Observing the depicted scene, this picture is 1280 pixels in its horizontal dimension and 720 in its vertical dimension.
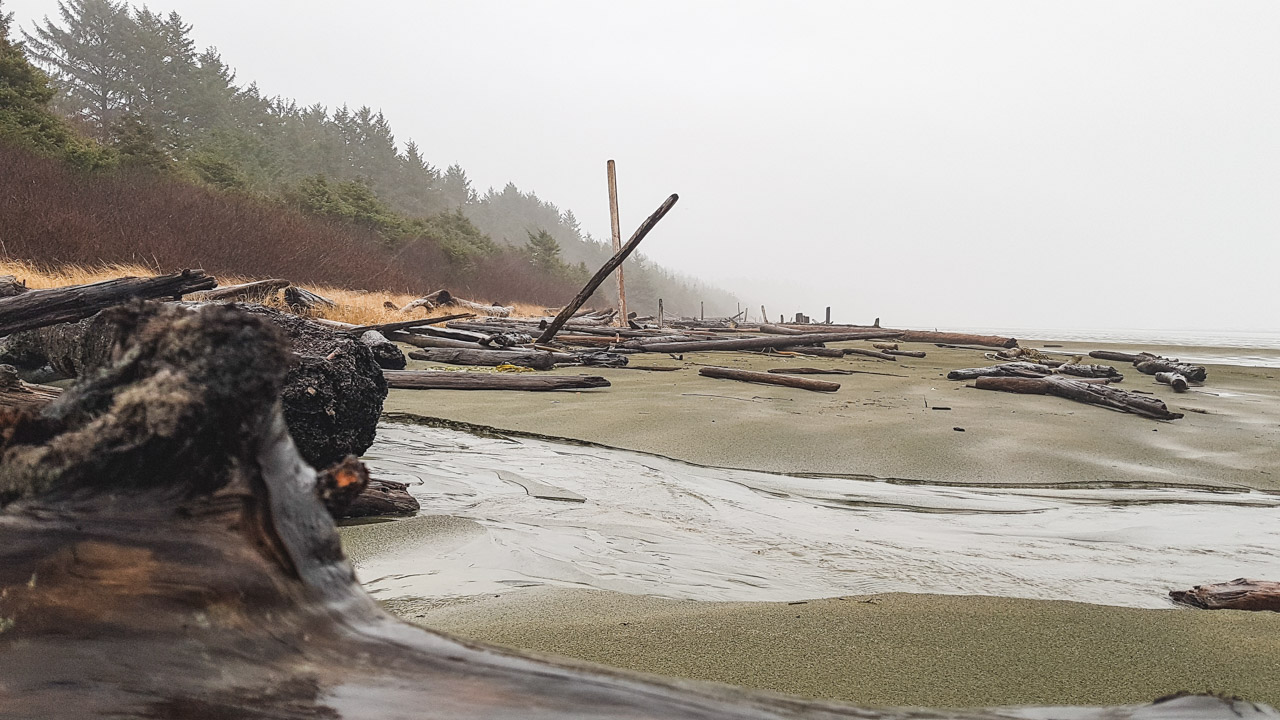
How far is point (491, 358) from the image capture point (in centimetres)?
794

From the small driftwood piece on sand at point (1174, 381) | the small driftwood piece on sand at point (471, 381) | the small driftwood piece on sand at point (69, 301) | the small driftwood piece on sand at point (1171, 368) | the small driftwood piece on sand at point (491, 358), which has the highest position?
the small driftwood piece on sand at point (69, 301)

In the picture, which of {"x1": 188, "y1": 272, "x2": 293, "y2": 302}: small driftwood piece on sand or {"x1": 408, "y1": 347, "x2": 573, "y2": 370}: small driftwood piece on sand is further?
{"x1": 188, "y1": 272, "x2": 293, "y2": 302}: small driftwood piece on sand

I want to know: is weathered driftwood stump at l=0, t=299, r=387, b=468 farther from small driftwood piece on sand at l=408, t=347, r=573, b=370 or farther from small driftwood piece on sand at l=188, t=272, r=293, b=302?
small driftwood piece on sand at l=188, t=272, r=293, b=302

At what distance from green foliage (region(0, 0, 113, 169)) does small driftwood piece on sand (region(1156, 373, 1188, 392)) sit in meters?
22.8

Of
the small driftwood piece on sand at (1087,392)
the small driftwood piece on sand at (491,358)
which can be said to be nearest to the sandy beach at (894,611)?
the small driftwood piece on sand at (1087,392)

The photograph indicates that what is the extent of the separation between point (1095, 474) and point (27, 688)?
175 inches

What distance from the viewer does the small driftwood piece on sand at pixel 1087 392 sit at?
5.72 metres

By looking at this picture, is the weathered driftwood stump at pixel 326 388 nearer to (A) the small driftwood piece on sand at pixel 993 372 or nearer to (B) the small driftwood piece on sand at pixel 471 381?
(B) the small driftwood piece on sand at pixel 471 381

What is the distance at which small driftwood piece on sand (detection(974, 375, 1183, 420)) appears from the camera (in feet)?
18.8

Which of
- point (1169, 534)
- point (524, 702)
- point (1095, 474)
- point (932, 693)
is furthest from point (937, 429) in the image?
point (524, 702)

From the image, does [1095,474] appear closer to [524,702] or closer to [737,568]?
[737,568]

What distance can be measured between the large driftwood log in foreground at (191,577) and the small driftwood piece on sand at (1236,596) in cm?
163

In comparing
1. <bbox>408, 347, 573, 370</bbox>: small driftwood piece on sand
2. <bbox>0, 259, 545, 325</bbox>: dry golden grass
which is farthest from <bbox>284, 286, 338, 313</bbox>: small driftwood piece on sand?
<bbox>408, 347, 573, 370</bbox>: small driftwood piece on sand

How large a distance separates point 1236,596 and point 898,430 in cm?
294
